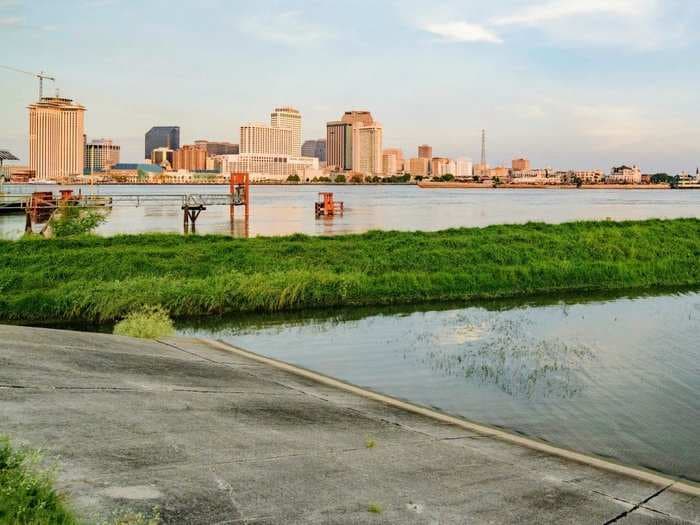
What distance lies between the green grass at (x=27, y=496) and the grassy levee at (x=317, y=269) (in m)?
14.1

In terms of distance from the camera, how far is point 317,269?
25.6 meters

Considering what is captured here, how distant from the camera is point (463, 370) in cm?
1425

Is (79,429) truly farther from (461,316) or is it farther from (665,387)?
(461,316)

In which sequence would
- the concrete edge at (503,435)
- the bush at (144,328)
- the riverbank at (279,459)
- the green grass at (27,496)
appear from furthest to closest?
the bush at (144,328) < the concrete edge at (503,435) < the riverbank at (279,459) < the green grass at (27,496)

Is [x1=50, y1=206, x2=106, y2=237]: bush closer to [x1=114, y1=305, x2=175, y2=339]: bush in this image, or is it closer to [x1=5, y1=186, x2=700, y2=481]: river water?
[x1=5, y1=186, x2=700, y2=481]: river water

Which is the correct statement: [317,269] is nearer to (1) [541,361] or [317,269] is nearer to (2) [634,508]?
(1) [541,361]

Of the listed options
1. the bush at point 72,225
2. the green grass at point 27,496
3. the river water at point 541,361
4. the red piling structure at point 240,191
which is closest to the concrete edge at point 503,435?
the river water at point 541,361

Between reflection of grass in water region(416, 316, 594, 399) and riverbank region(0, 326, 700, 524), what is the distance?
9.88 feet

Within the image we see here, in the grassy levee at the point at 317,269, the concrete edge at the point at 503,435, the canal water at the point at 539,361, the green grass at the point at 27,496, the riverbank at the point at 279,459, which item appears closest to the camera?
the green grass at the point at 27,496

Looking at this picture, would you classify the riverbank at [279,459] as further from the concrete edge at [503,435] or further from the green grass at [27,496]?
the green grass at [27,496]

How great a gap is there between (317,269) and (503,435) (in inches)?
645

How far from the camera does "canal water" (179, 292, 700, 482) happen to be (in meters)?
10.7

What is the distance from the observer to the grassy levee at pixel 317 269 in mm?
20750

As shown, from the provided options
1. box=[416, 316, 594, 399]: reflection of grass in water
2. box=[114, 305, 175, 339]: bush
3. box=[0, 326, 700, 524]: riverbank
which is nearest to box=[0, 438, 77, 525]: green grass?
box=[0, 326, 700, 524]: riverbank
